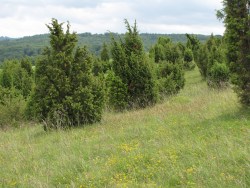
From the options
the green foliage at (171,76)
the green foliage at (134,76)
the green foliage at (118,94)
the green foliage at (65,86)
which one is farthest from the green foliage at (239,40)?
the green foliage at (171,76)

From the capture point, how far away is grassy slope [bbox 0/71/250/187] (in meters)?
5.04

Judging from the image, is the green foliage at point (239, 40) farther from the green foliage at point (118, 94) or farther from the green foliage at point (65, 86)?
the green foliage at point (118, 94)

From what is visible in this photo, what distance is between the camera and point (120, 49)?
45.4 ft

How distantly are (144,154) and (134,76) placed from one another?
25.3 feet

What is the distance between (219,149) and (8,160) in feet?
15.9

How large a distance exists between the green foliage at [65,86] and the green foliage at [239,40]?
443 cm

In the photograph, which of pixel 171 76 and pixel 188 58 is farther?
pixel 188 58

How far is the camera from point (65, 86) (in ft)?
34.0

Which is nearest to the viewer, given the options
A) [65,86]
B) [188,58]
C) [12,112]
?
[65,86]

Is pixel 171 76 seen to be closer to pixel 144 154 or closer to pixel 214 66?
pixel 214 66

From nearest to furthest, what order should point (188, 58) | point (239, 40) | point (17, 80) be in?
point (239, 40) < point (17, 80) < point (188, 58)

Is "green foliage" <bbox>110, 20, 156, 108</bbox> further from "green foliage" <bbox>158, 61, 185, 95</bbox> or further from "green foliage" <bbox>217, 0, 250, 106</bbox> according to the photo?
"green foliage" <bbox>217, 0, 250, 106</bbox>

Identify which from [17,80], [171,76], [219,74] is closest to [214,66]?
[219,74]

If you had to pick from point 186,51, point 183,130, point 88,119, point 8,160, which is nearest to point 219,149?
point 183,130
